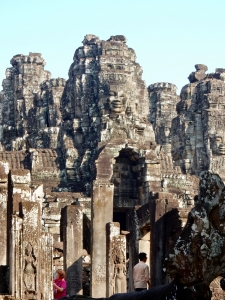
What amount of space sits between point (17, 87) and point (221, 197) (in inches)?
2560

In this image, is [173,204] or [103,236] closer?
[173,204]

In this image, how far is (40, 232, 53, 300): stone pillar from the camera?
52.1 feet

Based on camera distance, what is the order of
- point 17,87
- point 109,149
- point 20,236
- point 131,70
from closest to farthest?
point 20,236, point 109,149, point 131,70, point 17,87

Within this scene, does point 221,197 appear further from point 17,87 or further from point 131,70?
point 17,87

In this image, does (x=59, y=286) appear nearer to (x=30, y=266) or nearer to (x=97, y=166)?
(x=30, y=266)

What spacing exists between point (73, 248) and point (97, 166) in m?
18.2

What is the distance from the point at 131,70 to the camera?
1960 inches

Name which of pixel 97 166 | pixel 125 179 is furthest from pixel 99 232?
pixel 125 179

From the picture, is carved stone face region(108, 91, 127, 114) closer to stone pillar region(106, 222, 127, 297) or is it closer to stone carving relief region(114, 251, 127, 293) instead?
stone pillar region(106, 222, 127, 297)

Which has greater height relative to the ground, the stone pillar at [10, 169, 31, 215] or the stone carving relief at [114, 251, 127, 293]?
the stone pillar at [10, 169, 31, 215]

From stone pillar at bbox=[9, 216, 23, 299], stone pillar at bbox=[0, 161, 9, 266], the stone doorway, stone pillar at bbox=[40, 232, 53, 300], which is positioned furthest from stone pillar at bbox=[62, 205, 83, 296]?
the stone doorway

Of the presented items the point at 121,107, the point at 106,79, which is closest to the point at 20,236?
the point at 121,107

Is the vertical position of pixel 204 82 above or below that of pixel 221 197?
above

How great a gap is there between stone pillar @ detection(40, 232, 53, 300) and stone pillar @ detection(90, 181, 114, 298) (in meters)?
6.00
